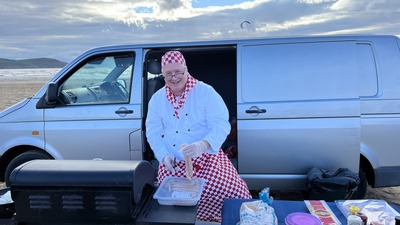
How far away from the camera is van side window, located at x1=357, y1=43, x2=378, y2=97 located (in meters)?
3.43

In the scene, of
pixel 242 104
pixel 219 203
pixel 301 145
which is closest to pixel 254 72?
pixel 242 104

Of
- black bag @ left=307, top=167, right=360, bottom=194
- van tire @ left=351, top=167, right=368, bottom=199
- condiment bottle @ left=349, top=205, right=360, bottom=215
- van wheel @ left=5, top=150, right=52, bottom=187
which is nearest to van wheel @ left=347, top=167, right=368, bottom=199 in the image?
van tire @ left=351, top=167, right=368, bottom=199

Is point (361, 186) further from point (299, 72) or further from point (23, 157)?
point (23, 157)

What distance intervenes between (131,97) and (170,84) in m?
1.35

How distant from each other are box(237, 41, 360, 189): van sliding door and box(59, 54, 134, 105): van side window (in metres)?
1.33

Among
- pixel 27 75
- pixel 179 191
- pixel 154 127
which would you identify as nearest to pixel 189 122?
pixel 154 127

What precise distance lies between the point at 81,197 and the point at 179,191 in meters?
0.59

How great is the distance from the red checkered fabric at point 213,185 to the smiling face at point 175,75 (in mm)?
546

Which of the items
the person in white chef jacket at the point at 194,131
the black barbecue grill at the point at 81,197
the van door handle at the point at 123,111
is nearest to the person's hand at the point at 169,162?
the person in white chef jacket at the point at 194,131

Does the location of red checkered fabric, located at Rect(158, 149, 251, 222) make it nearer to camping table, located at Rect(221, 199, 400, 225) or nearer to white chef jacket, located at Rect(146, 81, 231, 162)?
white chef jacket, located at Rect(146, 81, 231, 162)

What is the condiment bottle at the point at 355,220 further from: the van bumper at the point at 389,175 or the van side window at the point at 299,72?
the van bumper at the point at 389,175

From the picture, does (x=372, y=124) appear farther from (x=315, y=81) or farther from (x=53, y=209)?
(x=53, y=209)

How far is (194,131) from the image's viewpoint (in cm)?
253

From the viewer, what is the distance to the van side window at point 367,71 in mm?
3434
